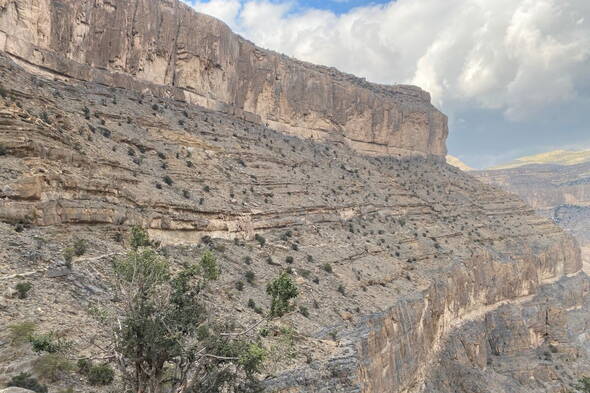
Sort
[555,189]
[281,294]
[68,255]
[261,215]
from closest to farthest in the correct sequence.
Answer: [281,294] < [68,255] < [261,215] < [555,189]

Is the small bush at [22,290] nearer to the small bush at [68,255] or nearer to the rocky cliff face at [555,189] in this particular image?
the small bush at [68,255]

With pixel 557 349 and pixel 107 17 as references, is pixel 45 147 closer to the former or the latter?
pixel 107 17

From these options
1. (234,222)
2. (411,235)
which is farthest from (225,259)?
(411,235)

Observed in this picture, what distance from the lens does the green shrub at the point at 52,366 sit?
37.9 ft

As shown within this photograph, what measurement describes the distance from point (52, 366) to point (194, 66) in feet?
132

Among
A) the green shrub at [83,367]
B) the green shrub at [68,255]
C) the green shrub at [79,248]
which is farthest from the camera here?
the green shrub at [79,248]

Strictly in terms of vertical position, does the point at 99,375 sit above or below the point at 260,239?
below

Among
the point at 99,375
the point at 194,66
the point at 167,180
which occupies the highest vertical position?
the point at 194,66

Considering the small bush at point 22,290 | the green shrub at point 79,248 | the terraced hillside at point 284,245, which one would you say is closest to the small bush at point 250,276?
the terraced hillside at point 284,245

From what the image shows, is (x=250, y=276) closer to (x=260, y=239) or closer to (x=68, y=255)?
(x=260, y=239)

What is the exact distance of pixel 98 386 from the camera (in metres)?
12.3

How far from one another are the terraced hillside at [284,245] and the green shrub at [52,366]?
0.86 feet

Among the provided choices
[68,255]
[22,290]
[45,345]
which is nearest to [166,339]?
[45,345]

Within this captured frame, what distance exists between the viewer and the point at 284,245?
31.8 metres
